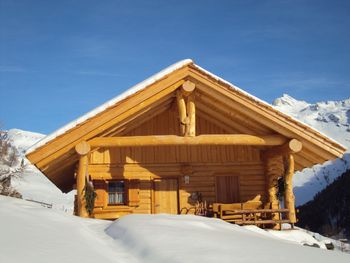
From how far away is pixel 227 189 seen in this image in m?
14.4

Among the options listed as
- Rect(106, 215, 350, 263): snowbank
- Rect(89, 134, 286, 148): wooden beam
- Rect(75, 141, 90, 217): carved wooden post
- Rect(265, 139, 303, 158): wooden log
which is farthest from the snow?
Rect(106, 215, 350, 263): snowbank

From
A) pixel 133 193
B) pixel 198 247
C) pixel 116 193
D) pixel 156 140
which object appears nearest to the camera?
pixel 198 247

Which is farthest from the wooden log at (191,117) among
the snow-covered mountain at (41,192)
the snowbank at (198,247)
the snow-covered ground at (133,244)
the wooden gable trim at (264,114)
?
the snow-covered mountain at (41,192)

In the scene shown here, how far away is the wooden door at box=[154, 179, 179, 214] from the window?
109 centimetres

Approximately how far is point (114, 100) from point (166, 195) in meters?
4.44

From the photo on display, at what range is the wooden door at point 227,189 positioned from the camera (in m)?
14.3

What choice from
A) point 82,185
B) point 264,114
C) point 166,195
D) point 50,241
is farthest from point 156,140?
point 50,241

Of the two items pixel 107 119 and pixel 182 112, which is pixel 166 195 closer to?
pixel 182 112

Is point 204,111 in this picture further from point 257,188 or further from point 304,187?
point 304,187

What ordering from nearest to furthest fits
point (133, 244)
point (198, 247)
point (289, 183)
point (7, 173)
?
point (198, 247), point (133, 244), point (289, 183), point (7, 173)

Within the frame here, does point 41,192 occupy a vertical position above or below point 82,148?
above

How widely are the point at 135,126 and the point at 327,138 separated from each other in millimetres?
6168

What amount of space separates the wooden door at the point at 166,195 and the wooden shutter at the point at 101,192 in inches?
67.9

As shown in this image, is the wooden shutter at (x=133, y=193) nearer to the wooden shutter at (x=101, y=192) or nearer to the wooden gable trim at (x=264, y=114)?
the wooden shutter at (x=101, y=192)
